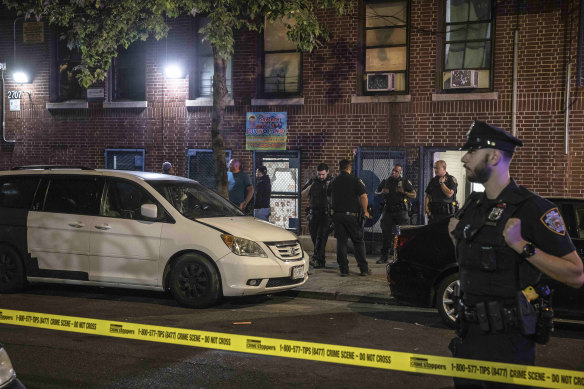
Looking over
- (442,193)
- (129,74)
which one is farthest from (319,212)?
(129,74)

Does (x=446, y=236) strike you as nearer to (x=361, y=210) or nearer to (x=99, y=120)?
(x=361, y=210)

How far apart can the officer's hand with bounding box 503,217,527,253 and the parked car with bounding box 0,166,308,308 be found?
5.52 metres

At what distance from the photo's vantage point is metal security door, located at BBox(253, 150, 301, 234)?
623 inches

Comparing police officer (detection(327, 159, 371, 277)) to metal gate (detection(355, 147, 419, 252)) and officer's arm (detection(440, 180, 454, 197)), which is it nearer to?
→ officer's arm (detection(440, 180, 454, 197))

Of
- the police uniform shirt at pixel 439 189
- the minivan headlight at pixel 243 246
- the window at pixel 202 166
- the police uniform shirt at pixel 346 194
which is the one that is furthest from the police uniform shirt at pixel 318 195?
the window at pixel 202 166

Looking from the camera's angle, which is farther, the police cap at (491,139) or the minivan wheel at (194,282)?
the minivan wheel at (194,282)

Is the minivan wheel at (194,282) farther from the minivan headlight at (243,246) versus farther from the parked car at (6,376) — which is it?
the parked car at (6,376)

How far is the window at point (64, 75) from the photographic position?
17984 mm

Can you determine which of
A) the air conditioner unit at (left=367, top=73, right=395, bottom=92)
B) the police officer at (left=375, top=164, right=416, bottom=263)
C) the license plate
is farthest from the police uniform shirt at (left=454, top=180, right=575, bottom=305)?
the air conditioner unit at (left=367, top=73, right=395, bottom=92)

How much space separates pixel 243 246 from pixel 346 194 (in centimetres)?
315

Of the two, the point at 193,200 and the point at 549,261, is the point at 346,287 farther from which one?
the point at 549,261

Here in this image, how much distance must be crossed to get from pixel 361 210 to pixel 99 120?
8.81 m

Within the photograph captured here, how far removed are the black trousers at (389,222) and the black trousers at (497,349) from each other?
9.59 m

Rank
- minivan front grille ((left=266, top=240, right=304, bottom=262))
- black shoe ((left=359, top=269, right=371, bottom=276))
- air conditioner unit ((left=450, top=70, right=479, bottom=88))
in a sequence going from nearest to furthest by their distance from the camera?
minivan front grille ((left=266, top=240, right=304, bottom=262)), black shoe ((left=359, top=269, right=371, bottom=276)), air conditioner unit ((left=450, top=70, right=479, bottom=88))
